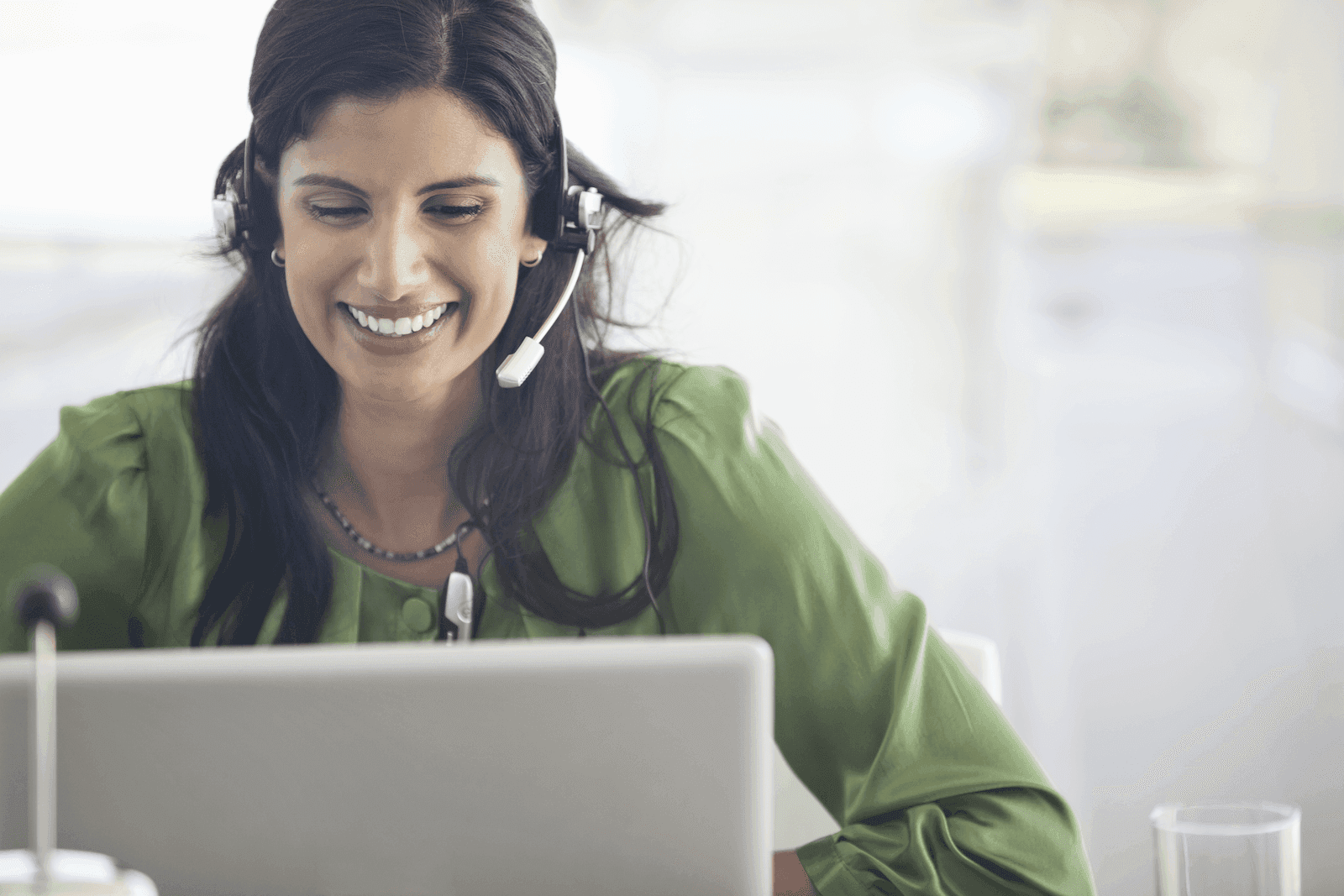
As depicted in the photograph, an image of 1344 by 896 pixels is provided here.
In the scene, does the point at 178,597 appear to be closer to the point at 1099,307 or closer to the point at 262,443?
the point at 262,443

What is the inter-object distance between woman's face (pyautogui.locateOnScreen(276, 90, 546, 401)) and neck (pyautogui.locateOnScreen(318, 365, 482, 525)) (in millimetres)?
22

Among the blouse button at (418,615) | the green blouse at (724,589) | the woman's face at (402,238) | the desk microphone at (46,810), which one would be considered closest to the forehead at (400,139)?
the woman's face at (402,238)

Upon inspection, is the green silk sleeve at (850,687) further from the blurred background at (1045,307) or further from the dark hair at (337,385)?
the blurred background at (1045,307)

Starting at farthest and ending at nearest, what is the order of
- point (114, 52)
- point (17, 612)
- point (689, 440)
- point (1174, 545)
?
point (1174, 545) → point (114, 52) → point (689, 440) → point (17, 612)

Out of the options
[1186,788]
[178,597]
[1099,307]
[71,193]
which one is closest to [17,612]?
[178,597]

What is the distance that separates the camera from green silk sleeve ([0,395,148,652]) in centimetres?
130

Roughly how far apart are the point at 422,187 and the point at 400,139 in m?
0.06

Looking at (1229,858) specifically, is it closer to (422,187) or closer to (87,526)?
(422,187)

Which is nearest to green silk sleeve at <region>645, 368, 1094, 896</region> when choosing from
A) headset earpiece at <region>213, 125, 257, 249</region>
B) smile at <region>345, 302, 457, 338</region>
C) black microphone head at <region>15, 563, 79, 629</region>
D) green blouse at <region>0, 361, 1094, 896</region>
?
green blouse at <region>0, 361, 1094, 896</region>

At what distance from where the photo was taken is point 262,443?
136 cm

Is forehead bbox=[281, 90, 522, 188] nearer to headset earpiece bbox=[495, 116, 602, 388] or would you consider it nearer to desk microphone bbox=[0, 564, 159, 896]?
headset earpiece bbox=[495, 116, 602, 388]

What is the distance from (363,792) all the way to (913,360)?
1817 millimetres

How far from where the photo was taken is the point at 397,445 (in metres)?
1.38

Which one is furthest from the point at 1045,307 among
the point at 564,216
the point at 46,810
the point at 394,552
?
the point at 46,810
